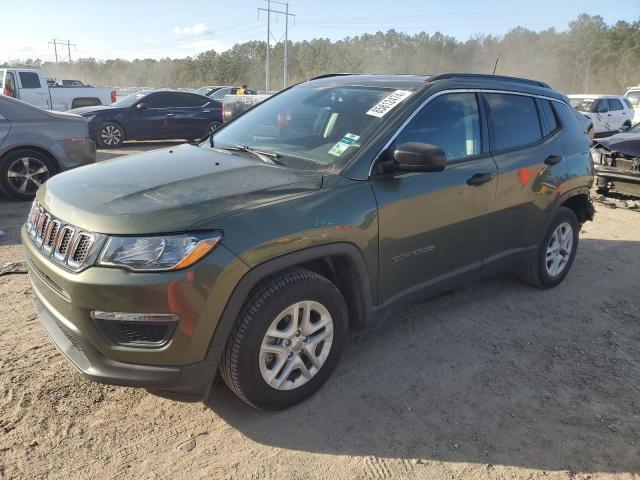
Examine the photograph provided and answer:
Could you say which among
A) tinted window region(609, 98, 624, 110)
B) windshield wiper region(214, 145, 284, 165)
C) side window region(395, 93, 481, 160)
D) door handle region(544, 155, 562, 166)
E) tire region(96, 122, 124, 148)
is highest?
side window region(395, 93, 481, 160)

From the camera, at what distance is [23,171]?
7.19 m

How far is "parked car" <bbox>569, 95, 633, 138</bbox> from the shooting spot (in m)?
17.7

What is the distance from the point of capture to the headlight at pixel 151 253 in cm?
234

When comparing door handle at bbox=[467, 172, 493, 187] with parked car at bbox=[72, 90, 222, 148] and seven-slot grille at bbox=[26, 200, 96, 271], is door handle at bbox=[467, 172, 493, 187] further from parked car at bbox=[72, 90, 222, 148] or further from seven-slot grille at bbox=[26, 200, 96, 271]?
parked car at bbox=[72, 90, 222, 148]

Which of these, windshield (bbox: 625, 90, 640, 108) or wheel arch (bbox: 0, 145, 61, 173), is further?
windshield (bbox: 625, 90, 640, 108)

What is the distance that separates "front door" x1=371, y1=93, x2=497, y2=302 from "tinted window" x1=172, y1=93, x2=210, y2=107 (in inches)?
487

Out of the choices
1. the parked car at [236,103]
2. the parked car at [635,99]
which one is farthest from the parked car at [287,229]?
the parked car at [635,99]

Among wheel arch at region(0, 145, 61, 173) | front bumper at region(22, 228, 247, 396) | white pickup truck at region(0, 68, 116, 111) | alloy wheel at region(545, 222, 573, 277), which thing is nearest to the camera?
front bumper at region(22, 228, 247, 396)

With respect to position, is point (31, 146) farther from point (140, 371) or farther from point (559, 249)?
point (559, 249)

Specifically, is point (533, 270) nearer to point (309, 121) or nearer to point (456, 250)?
point (456, 250)

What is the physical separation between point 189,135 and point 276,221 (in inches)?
512

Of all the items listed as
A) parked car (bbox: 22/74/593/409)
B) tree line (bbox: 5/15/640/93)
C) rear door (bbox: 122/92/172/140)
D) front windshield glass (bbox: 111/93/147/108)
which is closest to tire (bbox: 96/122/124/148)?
rear door (bbox: 122/92/172/140)

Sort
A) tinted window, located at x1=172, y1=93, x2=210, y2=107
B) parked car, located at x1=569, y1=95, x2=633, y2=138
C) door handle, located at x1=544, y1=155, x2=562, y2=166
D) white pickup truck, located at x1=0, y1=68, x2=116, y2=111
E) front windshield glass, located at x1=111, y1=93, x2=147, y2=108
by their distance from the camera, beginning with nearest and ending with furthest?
door handle, located at x1=544, y1=155, x2=562, y2=166 → front windshield glass, located at x1=111, y1=93, x2=147, y2=108 → tinted window, located at x1=172, y1=93, x2=210, y2=107 → white pickup truck, located at x1=0, y1=68, x2=116, y2=111 → parked car, located at x1=569, y1=95, x2=633, y2=138

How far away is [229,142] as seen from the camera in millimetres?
3760
